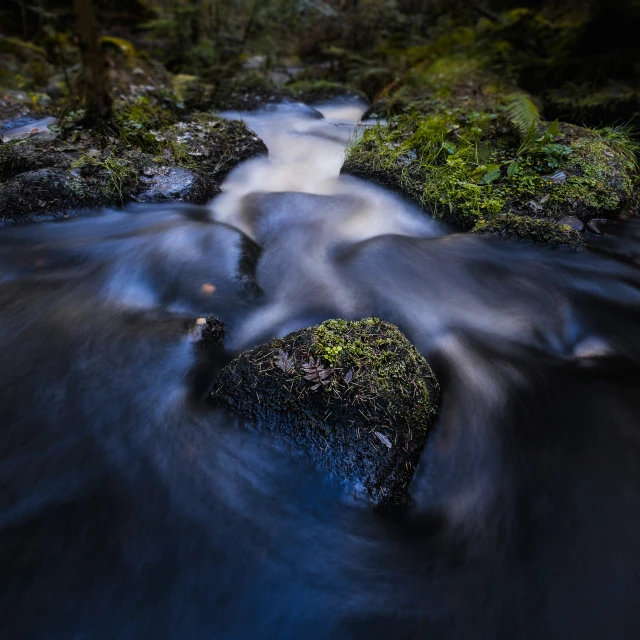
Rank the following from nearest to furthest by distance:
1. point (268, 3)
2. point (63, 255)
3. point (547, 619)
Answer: point (547, 619) → point (63, 255) → point (268, 3)

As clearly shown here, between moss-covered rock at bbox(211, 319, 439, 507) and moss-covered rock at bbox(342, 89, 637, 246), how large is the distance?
2.77 metres

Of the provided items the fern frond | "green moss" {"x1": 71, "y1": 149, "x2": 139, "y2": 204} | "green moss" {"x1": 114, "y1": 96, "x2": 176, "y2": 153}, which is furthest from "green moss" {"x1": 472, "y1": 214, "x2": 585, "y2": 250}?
"green moss" {"x1": 114, "y1": 96, "x2": 176, "y2": 153}

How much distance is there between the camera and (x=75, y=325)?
3.57 meters

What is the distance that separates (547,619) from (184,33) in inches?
554

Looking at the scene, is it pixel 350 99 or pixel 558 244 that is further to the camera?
pixel 350 99

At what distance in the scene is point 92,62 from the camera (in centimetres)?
532

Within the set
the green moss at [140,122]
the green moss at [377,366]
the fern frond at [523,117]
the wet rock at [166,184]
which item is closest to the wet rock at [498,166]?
the fern frond at [523,117]

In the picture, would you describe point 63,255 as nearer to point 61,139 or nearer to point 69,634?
point 61,139

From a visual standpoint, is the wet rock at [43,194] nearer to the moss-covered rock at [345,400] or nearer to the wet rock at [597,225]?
the moss-covered rock at [345,400]

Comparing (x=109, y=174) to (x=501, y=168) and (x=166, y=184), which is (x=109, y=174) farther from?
(x=501, y=168)

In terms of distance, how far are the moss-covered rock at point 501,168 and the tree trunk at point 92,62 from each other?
338cm

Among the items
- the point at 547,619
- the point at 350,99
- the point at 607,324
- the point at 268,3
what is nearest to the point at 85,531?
the point at 547,619

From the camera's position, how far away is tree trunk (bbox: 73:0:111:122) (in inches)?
199

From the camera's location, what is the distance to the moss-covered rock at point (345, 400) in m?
2.54
